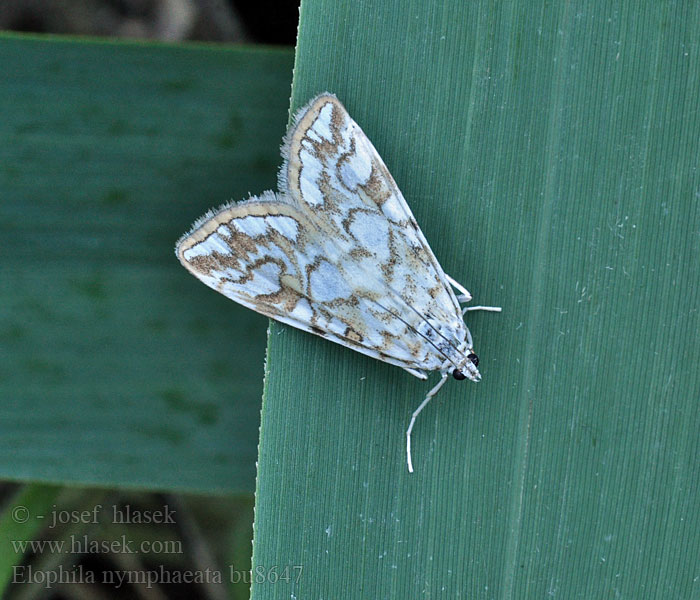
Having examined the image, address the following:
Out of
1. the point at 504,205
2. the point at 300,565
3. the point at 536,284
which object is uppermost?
the point at 504,205

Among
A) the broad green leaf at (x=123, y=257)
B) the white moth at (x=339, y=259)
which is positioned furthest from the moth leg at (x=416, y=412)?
the broad green leaf at (x=123, y=257)

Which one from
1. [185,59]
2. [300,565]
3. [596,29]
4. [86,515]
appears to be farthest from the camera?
[86,515]

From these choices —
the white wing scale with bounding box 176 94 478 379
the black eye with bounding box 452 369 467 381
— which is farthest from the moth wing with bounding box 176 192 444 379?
the black eye with bounding box 452 369 467 381

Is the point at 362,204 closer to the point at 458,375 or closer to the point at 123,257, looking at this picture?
the point at 458,375

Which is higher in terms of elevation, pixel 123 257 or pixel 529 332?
pixel 123 257

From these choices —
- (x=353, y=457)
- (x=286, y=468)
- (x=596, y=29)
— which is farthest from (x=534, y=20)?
(x=286, y=468)

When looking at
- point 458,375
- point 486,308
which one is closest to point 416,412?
point 458,375

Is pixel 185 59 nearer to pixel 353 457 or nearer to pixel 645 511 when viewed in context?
pixel 353 457
